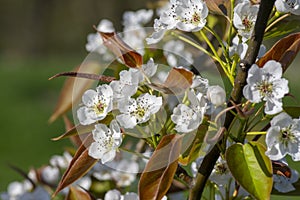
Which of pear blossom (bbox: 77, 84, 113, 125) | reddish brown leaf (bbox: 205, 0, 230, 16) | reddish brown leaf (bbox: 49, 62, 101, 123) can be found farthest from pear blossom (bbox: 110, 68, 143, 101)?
reddish brown leaf (bbox: 49, 62, 101, 123)

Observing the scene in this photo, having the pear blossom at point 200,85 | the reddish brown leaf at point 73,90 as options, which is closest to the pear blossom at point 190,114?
the pear blossom at point 200,85

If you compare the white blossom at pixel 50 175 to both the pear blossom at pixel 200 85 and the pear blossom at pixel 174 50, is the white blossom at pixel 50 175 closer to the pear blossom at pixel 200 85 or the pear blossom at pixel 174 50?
the pear blossom at pixel 174 50

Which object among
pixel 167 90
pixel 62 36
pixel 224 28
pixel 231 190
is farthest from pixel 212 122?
pixel 62 36

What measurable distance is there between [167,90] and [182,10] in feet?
0.27

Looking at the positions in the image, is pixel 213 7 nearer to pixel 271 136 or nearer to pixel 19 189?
Answer: pixel 271 136

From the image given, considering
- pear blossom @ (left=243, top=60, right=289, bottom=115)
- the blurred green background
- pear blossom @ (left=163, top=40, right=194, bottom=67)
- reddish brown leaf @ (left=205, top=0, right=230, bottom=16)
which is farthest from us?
the blurred green background

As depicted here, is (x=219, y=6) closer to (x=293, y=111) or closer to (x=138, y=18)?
(x=293, y=111)

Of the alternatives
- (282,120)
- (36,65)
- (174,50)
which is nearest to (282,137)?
(282,120)

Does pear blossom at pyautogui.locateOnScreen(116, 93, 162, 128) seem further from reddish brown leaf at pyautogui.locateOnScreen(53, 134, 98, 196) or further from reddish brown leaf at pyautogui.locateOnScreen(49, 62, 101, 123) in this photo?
reddish brown leaf at pyautogui.locateOnScreen(49, 62, 101, 123)

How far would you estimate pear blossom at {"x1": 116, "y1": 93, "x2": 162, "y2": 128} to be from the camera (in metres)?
0.67

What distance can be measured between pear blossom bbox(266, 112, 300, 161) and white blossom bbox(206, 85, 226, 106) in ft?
0.19

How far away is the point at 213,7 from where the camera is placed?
0.73 metres

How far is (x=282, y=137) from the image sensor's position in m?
Result: 0.65

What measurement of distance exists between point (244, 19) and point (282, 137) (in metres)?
0.12
